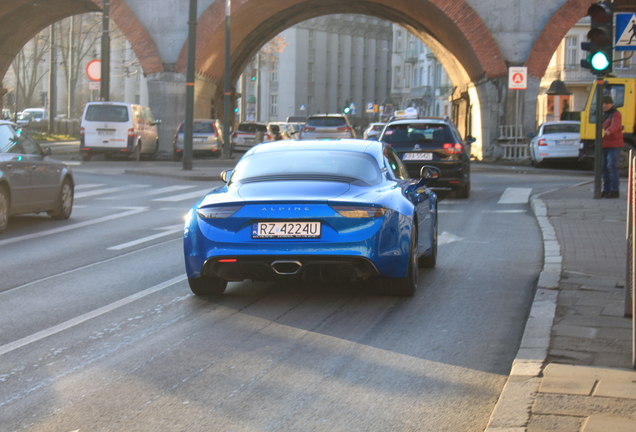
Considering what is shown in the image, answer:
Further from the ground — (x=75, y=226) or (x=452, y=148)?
(x=452, y=148)

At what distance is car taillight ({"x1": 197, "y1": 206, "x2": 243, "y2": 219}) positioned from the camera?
7.13 m

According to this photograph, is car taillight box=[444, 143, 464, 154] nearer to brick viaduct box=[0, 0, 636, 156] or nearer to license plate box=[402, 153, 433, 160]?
license plate box=[402, 153, 433, 160]

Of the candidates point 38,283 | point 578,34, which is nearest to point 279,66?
point 578,34

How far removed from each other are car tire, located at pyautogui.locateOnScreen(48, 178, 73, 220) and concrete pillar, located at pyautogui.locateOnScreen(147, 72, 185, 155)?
21244 mm

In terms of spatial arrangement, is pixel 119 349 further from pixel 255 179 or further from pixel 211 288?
pixel 255 179

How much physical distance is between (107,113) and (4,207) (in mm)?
19720

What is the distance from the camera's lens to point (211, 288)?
7637 mm

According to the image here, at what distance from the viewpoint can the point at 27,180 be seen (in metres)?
13.2

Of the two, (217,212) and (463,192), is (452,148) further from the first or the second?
(217,212)

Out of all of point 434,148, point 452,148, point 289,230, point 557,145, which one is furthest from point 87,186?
point 289,230

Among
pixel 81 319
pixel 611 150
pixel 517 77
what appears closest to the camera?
pixel 81 319

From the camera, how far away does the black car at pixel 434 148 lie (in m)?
17.9

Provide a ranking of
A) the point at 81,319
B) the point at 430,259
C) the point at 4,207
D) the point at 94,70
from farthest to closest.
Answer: the point at 94,70 < the point at 4,207 < the point at 430,259 < the point at 81,319

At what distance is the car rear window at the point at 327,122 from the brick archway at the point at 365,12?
4627mm
